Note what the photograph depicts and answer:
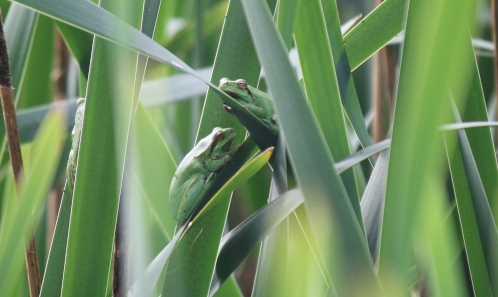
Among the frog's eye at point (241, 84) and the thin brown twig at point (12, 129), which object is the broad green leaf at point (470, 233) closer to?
the frog's eye at point (241, 84)

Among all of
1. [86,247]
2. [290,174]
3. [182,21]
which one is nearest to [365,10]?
[182,21]

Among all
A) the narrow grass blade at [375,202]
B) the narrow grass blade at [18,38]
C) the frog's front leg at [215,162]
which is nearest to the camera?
the narrow grass blade at [375,202]

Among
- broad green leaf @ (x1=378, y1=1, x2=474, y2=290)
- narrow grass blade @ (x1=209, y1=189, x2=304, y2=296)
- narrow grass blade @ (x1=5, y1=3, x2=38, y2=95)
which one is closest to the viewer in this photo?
broad green leaf @ (x1=378, y1=1, x2=474, y2=290)

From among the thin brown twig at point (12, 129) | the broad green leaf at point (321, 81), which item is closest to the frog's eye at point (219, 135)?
the broad green leaf at point (321, 81)

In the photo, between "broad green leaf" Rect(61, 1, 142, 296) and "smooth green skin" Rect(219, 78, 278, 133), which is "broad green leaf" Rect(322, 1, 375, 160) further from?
"broad green leaf" Rect(61, 1, 142, 296)

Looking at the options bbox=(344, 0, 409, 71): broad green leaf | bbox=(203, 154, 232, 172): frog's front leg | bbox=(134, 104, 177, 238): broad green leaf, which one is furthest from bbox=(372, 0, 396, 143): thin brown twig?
bbox=(134, 104, 177, 238): broad green leaf

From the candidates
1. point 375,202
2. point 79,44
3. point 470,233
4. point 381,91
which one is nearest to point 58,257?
point 79,44

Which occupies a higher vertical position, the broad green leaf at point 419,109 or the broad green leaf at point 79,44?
the broad green leaf at point 79,44
